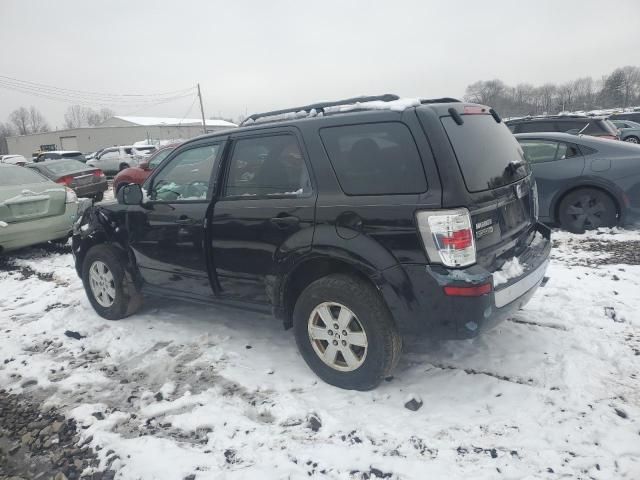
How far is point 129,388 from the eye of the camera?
339 centimetres

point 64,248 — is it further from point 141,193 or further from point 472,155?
point 472,155

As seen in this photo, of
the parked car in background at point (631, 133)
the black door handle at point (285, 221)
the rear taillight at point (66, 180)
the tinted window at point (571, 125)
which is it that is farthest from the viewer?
the parked car in background at point (631, 133)

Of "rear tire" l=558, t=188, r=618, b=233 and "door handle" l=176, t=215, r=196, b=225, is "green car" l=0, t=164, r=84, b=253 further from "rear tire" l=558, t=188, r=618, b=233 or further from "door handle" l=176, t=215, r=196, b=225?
"rear tire" l=558, t=188, r=618, b=233

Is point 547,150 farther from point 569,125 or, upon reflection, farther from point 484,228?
point 484,228

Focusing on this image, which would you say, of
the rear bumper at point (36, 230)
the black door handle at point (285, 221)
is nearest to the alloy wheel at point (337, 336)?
the black door handle at point (285, 221)

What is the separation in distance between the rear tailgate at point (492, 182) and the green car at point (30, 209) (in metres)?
6.53

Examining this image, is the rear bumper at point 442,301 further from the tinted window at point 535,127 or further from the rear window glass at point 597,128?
the rear window glass at point 597,128

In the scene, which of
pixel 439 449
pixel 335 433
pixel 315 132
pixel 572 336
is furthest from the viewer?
pixel 572 336

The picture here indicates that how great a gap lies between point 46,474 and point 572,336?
3.80m

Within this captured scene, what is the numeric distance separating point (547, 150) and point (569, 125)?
385cm

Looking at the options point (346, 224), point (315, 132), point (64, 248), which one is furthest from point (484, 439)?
point (64, 248)

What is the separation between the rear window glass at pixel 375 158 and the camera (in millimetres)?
2727

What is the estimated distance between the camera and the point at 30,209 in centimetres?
691

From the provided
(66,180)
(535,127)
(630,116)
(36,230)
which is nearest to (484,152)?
(36,230)
